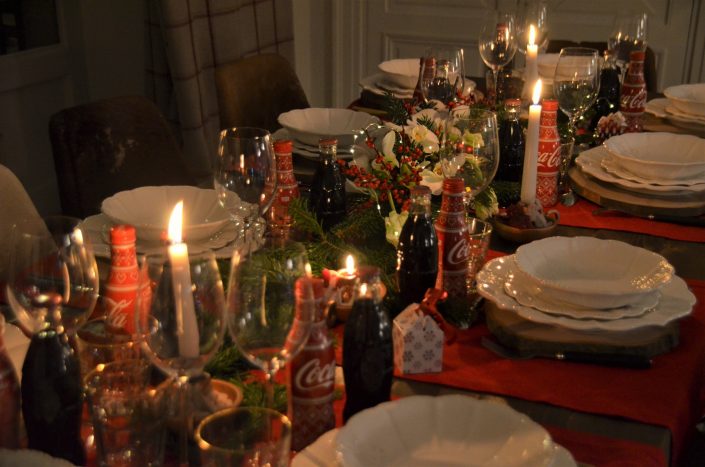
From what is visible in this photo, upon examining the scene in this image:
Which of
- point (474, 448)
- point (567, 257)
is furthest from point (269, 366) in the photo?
point (567, 257)

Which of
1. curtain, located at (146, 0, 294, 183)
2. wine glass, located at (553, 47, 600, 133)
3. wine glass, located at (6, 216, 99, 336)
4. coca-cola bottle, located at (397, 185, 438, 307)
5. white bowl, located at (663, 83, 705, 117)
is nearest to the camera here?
wine glass, located at (6, 216, 99, 336)

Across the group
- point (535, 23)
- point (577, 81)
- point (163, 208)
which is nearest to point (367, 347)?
point (163, 208)

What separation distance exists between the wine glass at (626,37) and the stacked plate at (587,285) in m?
1.09

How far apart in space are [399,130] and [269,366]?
0.66 metres

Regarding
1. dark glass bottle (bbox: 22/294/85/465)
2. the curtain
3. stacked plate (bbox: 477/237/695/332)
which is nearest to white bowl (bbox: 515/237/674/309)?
stacked plate (bbox: 477/237/695/332)

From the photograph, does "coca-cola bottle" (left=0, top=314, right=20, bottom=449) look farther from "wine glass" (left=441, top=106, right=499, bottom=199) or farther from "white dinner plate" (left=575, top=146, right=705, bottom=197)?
"white dinner plate" (left=575, top=146, right=705, bottom=197)

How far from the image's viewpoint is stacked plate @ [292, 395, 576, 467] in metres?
0.82

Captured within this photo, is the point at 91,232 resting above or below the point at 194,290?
below

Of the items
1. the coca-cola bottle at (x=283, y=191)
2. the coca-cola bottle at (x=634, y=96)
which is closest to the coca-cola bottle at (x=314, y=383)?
the coca-cola bottle at (x=283, y=191)

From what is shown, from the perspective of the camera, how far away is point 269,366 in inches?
33.3

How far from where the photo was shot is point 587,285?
124 cm

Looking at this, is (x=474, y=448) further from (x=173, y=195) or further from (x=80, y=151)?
(x=80, y=151)

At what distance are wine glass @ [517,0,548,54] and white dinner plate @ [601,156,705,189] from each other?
2.72ft

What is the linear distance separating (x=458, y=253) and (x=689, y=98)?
4.29 feet
